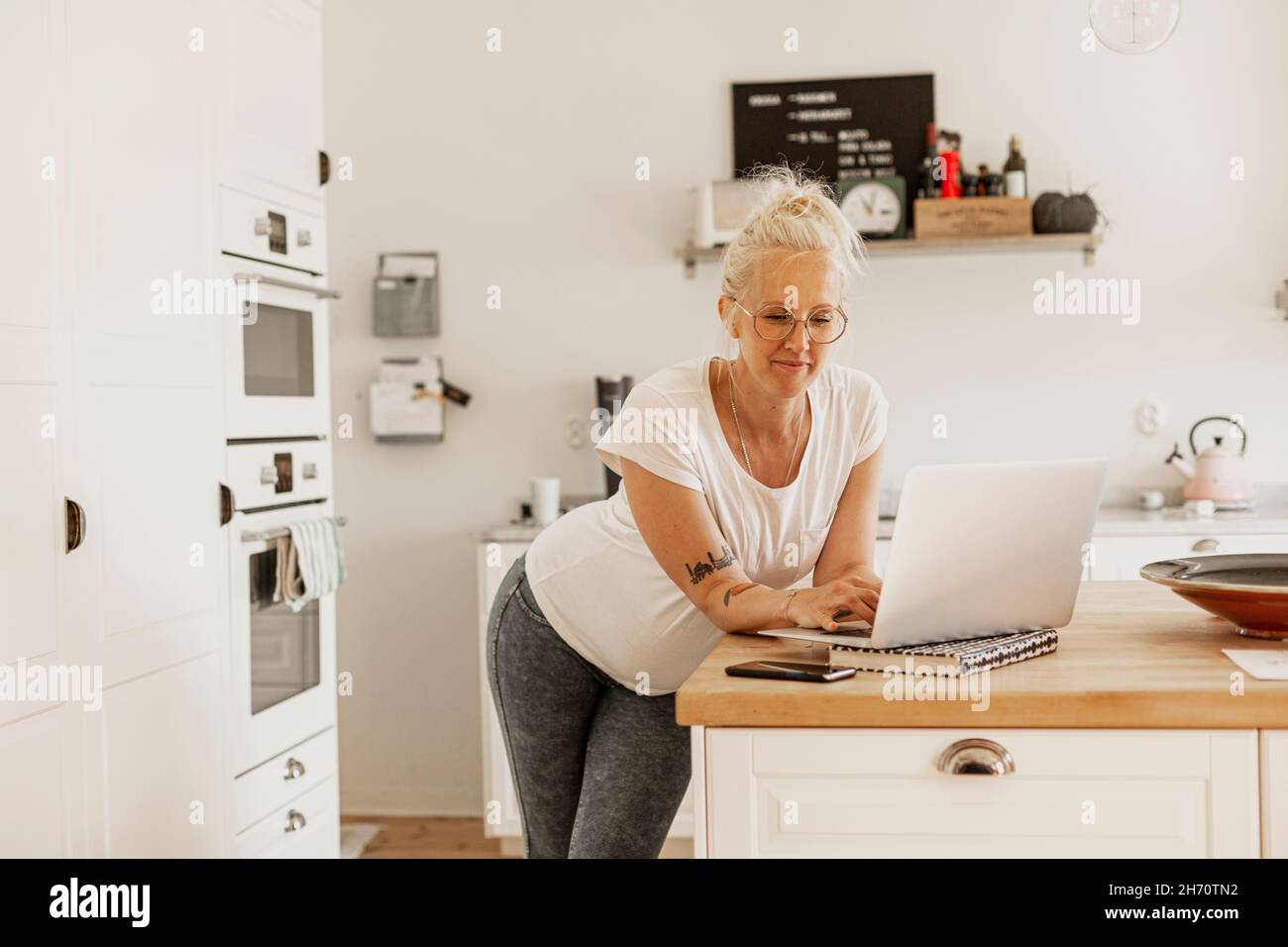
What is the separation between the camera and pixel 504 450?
387cm

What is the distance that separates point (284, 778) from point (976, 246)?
230 centimetres

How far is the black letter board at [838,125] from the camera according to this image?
369 cm

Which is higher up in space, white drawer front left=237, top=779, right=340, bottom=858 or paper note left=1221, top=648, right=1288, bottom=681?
paper note left=1221, top=648, right=1288, bottom=681

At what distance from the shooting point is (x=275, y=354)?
2.73 m

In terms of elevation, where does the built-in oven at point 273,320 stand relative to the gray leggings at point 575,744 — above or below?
above

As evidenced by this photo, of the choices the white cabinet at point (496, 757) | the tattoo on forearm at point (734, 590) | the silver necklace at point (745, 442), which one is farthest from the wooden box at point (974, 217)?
the tattoo on forearm at point (734, 590)

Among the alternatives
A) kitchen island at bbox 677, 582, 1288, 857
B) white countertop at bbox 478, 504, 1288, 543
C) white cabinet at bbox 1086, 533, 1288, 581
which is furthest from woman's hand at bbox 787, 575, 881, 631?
white cabinet at bbox 1086, 533, 1288, 581

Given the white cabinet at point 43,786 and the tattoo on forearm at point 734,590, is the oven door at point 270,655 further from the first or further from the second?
the tattoo on forearm at point 734,590

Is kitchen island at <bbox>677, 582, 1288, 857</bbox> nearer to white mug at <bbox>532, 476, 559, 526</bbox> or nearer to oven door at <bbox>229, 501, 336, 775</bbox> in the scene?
oven door at <bbox>229, 501, 336, 775</bbox>

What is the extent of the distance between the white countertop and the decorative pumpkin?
81cm

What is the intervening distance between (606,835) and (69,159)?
139 cm

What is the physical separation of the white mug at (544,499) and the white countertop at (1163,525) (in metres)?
0.07

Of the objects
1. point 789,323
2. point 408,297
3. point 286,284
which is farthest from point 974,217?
point 789,323

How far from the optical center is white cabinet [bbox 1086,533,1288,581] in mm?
3230
